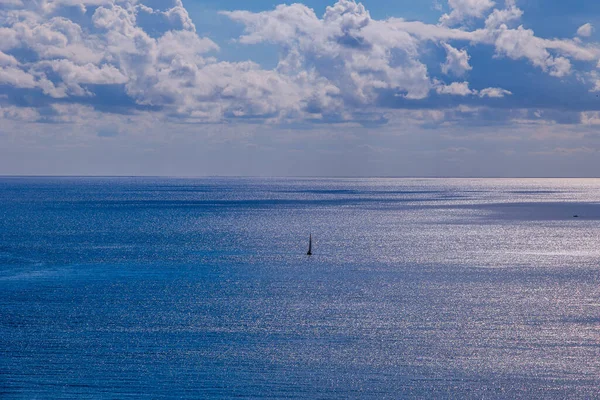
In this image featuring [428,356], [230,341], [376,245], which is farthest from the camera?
[376,245]

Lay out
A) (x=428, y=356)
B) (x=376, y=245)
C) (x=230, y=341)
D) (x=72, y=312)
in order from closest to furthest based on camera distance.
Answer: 1. (x=428, y=356)
2. (x=230, y=341)
3. (x=72, y=312)
4. (x=376, y=245)

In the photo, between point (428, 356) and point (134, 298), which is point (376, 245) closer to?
point (134, 298)

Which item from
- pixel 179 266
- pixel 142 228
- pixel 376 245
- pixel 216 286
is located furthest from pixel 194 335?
pixel 142 228

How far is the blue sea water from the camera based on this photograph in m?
41.0

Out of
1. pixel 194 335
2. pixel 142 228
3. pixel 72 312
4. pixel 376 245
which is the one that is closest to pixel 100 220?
pixel 142 228

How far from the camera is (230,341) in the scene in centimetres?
4928

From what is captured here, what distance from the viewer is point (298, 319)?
55469mm

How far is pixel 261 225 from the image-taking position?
144000 millimetres

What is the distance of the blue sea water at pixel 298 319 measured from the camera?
4103 centimetres

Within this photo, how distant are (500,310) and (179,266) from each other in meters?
39.5

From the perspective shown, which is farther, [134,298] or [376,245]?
[376,245]

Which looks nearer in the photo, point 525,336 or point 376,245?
point 525,336

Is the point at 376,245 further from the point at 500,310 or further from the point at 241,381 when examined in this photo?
the point at 241,381

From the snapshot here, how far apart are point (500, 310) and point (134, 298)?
1176 inches
